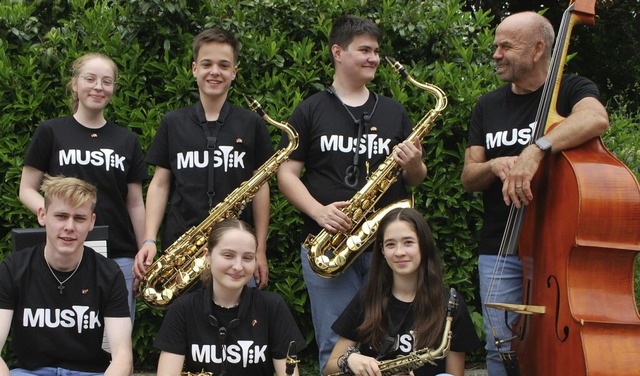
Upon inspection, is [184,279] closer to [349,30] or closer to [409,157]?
[409,157]

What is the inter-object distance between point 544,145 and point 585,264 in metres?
0.58

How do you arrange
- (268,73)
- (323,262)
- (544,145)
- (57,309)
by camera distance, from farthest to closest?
(268,73) < (323,262) < (57,309) < (544,145)

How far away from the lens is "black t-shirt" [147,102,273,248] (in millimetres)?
4781

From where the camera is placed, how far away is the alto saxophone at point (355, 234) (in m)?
4.71

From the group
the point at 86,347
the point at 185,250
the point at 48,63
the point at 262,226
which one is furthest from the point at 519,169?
the point at 48,63

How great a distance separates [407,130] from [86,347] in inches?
83.1

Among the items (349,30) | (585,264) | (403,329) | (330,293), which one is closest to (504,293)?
(403,329)

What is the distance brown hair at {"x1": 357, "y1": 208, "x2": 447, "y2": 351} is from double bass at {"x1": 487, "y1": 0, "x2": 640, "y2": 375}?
0.33m

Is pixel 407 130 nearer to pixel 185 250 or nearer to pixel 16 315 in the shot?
pixel 185 250

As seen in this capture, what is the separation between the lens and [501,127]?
4555 mm

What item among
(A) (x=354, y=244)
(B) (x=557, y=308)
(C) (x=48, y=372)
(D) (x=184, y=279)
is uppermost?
(A) (x=354, y=244)

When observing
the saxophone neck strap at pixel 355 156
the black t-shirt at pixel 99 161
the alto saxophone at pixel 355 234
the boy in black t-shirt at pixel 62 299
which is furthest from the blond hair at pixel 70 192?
the saxophone neck strap at pixel 355 156

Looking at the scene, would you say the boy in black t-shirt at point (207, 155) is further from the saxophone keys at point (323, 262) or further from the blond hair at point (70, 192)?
the blond hair at point (70, 192)

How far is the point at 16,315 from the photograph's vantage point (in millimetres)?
4266
